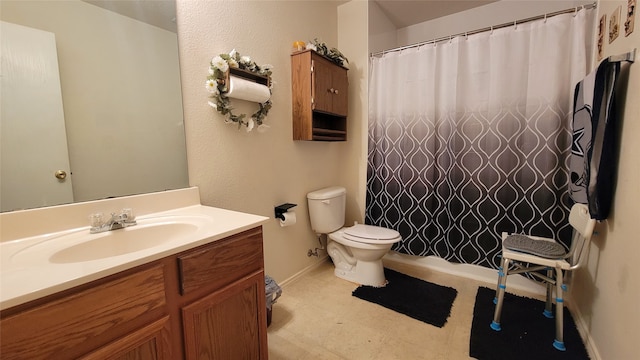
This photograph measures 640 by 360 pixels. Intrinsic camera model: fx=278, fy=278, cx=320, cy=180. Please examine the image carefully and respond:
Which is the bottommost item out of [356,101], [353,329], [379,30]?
[353,329]

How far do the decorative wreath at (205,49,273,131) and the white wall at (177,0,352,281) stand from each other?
0.05 metres

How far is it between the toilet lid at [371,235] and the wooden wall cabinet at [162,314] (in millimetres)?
1034

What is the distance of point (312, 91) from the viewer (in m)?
1.94

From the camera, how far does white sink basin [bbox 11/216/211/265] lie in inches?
34.2

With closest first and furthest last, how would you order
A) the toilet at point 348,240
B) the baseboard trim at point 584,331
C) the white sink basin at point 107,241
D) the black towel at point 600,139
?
1. the white sink basin at point 107,241
2. the black towel at point 600,139
3. the baseboard trim at point 584,331
4. the toilet at point 348,240

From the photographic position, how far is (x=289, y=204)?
2047 mm

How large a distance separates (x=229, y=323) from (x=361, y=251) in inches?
47.3

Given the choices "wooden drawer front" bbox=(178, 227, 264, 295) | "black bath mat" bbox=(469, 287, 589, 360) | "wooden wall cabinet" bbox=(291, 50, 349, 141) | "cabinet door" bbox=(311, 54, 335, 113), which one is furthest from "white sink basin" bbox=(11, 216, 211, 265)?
"black bath mat" bbox=(469, 287, 589, 360)

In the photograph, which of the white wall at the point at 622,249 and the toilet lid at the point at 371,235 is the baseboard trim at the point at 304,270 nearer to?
the toilet lid at the point at 371,235

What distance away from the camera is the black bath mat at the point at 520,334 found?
4.62ft

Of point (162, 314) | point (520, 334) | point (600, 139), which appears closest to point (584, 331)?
point (520, 334)

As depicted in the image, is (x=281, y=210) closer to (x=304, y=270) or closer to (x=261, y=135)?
(x=261, y=135)

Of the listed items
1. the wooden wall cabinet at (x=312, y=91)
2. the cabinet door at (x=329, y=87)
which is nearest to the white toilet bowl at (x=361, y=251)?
the wooden wall cabinet at (x=312, y=91)

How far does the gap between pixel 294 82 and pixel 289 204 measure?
0.88 meters
